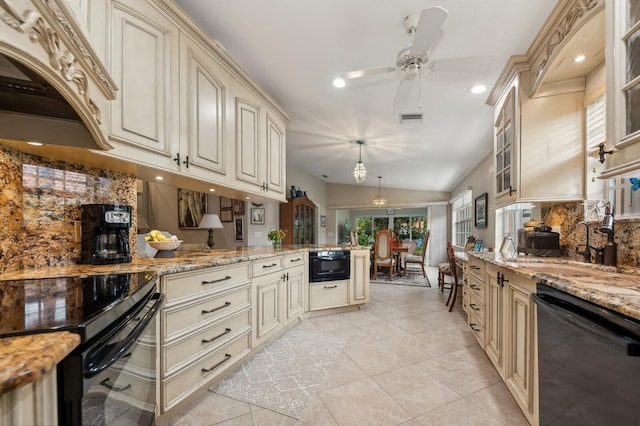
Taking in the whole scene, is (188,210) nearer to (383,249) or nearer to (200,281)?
(200,281)

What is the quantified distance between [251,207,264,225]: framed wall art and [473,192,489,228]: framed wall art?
390cm

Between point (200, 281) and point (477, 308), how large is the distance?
7.65 ft

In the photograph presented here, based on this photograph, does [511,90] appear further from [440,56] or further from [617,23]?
[617,23]

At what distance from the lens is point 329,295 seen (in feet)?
10.7

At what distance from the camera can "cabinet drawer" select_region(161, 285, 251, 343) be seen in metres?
1.43

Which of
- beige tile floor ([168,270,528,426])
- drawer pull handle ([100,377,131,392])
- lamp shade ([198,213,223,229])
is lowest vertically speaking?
beige tile floor ([168,270,528,426])

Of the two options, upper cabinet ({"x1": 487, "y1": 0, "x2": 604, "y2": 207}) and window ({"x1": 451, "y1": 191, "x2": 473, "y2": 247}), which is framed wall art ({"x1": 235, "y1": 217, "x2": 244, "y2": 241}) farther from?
window ({"x1": 451, "y1": 191, "x2": 473, "y2": 247})

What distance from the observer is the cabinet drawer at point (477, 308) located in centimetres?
223

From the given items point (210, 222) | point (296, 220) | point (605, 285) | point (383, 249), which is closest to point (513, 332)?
point (605, 285)

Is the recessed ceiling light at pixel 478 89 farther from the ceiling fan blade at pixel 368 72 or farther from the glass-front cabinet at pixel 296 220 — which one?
the glass-front cabinet at pixel 296 220

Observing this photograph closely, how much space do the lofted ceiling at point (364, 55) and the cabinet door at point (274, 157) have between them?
0.33 metres

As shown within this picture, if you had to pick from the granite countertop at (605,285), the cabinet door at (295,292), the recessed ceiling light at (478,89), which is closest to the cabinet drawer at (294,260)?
the cabinet door at (295,292)

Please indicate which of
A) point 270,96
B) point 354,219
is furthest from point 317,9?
point 354,219

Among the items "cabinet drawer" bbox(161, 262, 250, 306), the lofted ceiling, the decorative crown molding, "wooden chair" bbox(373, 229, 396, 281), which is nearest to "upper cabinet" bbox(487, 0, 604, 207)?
the lofted ceiling
